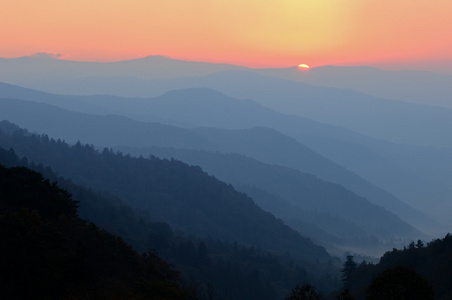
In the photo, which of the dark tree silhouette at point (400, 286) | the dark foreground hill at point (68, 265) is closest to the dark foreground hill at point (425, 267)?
the dark tree silhouette at point (400, 286)

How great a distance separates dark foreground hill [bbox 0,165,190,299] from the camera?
43.5 meters

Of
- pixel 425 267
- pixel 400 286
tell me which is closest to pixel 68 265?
pixel 400 286

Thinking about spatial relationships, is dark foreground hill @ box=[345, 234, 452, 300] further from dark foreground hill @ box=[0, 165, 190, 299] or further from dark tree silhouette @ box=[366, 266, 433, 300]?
dark foreground hill @ box=[0, 165, 190, 299]

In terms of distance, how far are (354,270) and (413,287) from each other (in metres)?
93.8

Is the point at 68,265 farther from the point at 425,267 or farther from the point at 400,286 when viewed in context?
the point at 425,267

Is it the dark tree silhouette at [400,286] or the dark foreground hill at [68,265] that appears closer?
the dark tree silhouette at [400,286]

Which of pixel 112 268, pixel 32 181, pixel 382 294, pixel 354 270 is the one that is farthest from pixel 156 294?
pixel 354 270

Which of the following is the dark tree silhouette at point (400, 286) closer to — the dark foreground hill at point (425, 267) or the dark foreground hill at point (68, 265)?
the dark foreground hill at point (68, 265)

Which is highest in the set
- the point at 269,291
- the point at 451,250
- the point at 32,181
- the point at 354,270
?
the point at 32,181

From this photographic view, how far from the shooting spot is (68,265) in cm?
4625

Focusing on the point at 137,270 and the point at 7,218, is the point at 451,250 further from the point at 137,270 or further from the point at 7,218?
the point at 7,218

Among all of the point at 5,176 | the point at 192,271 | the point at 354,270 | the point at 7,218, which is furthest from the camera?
the point at 192,271

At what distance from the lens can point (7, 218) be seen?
156 feet

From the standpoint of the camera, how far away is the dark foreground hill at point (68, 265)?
1714 inches
